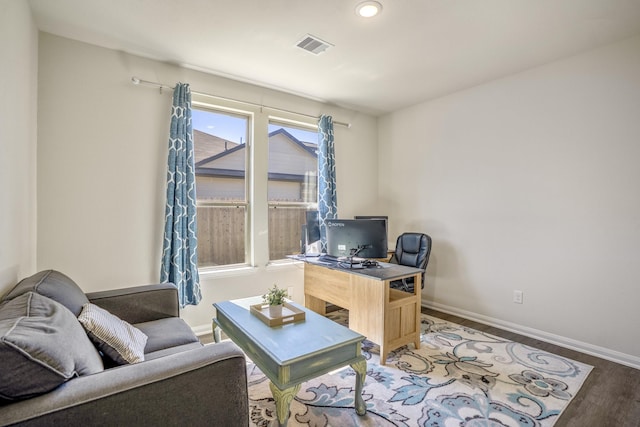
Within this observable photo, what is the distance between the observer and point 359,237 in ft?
9.59

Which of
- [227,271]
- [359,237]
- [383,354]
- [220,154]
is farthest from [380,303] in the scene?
[220,154]

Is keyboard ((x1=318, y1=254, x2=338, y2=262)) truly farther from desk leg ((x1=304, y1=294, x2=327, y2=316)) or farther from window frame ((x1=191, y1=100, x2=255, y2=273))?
window frame ((x1=191, y1=100, x2=255, y2=273))

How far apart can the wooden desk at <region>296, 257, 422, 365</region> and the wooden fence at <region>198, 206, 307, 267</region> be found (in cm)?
85

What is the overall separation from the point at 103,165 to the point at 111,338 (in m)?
1.82

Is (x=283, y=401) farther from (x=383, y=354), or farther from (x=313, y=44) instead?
(x=313, y=44)

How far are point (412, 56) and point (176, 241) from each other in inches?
108

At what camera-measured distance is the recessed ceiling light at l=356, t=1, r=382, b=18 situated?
84.2 inches

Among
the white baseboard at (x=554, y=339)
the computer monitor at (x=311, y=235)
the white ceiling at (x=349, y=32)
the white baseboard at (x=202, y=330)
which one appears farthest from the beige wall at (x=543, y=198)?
the white baseboard at (x=202, y=330)

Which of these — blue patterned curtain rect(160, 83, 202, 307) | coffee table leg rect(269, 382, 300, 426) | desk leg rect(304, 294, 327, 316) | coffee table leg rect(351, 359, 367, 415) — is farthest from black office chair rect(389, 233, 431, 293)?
blue patterned curtain rect(160, 83, 202, 307)

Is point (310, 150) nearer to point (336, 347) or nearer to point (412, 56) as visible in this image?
point (412, 56)

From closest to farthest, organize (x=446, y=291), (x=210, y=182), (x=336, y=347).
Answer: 1. (x=336, y=347)
2. (x=210, y=182)
3. (x=446, y=291)

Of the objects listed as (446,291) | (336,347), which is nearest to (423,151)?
(446,291)

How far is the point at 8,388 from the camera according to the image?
95cm

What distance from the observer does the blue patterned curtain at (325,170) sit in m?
3.97
